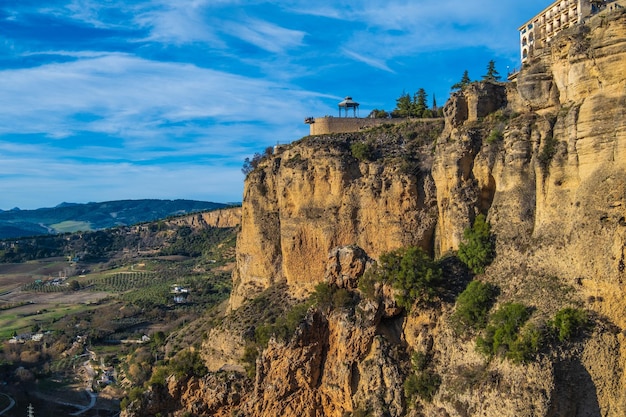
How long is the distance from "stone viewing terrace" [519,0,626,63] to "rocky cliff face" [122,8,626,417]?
44.4ft

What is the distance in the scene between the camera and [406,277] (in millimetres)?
25047

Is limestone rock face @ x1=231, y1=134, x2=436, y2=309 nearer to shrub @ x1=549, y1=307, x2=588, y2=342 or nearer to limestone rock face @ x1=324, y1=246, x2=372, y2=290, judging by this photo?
limestone rock face @ x1=324, y1=246, x2=372, y2=290

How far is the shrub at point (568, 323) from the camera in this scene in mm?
20578

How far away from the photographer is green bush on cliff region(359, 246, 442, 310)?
24875 millimetres

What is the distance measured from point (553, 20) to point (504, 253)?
27.3 meters

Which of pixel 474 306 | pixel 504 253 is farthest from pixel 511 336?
pixel 504 253

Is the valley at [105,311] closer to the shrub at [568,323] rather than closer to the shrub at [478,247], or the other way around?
the shrub at [478,247]

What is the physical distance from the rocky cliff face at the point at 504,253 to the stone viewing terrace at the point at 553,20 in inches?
533

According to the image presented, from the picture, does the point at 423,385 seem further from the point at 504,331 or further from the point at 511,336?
the point at 511,336

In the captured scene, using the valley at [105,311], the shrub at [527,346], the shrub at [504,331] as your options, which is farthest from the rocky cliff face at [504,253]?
the valley at [105,311]

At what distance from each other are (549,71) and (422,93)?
21488 mm

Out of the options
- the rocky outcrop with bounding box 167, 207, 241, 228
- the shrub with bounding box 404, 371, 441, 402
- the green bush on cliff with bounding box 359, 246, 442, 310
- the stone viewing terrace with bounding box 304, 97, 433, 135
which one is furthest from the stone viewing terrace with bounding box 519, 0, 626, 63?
the rocky outcrop with bounding box 167, 207, 241, 228

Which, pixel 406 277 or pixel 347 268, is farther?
pixel 347 268

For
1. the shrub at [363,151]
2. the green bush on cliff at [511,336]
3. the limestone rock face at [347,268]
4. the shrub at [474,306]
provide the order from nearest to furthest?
the green bush on cliff at [511,336] → the shrub at [474,306] → the limestone rock face at [347,268] → the shrub at [363,151]
